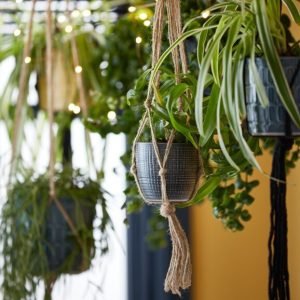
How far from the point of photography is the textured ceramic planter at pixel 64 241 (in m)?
1.99

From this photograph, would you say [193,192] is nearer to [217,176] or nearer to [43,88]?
[217,176]

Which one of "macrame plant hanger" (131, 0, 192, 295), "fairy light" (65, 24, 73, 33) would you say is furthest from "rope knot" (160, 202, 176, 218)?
"fairy light" (65, 24, 73, 33)

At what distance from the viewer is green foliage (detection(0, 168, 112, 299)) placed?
1945 millimetres

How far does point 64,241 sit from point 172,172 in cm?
76

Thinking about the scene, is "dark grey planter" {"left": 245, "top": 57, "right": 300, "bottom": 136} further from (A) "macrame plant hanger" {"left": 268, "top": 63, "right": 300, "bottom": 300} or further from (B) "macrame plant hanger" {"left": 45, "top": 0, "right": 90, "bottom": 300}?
(B) "macrame plant hanger" {"left": 45, "top": 0, "right": 90, "bottom": 300}

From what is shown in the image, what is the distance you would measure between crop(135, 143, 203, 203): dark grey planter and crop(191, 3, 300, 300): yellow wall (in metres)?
0.84

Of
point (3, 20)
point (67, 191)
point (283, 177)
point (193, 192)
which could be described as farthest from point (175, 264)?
point (3, 20)

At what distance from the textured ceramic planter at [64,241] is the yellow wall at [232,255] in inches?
19.0

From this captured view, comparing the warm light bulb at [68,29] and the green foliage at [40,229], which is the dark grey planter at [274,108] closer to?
the green foliage at [40,229]

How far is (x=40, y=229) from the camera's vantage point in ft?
6.48

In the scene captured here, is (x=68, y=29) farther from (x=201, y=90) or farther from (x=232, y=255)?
(x=201, y=90)

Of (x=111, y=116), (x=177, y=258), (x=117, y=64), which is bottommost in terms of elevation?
(x=177, y=258)

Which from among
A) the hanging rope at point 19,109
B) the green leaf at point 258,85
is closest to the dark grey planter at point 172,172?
the green leaf at point 258,85

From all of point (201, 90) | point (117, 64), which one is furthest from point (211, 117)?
point (117, 64)
